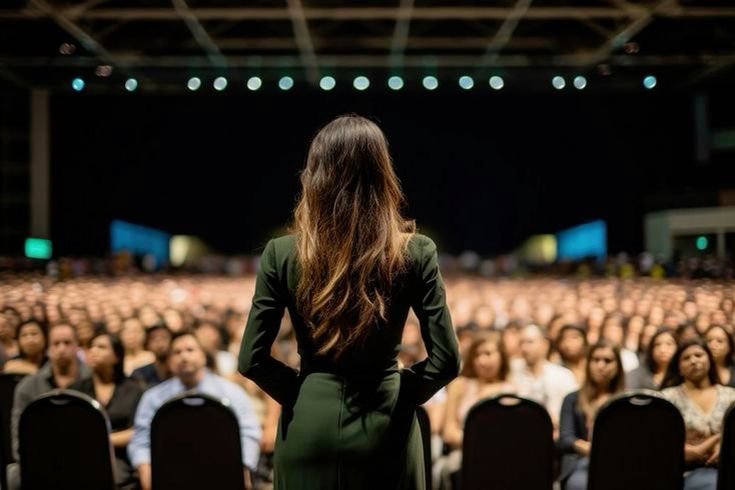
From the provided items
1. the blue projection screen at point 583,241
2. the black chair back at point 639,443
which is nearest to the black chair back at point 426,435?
the black chair back at point 639,443

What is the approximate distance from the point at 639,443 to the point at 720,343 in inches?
109

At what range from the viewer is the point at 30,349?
682cm

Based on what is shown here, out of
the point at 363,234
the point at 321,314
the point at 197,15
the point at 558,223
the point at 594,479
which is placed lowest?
the point at 594,479

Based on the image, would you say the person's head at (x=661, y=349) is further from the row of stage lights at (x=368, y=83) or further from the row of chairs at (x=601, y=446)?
the row of stage lights at (x=368, y=83)

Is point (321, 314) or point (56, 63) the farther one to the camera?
point (56, 63)

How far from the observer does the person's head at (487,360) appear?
18.8 feet

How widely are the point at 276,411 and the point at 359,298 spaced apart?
3.86 m

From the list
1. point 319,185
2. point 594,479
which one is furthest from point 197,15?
point 319,185

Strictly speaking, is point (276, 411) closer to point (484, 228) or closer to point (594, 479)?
point (594, 479)

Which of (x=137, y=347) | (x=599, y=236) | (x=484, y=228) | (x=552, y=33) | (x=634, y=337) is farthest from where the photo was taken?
(x=484, y=228)

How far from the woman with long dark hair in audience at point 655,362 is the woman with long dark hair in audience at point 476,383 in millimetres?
990

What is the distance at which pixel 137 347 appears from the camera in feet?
25.0

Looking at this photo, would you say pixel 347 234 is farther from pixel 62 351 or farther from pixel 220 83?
pixel 220 83

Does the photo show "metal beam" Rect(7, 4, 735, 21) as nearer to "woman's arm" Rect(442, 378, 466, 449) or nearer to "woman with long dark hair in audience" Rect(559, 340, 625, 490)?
"woman's arm" Rect(442, 378, 466, 449)
